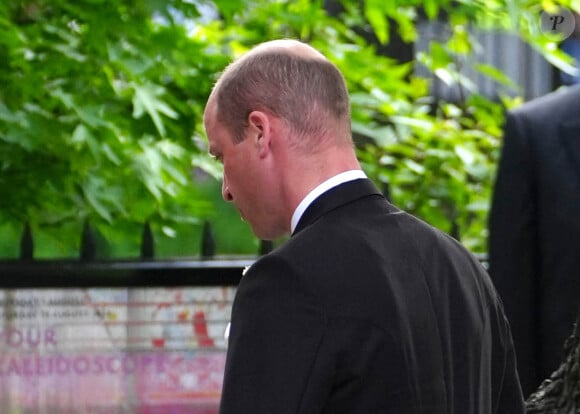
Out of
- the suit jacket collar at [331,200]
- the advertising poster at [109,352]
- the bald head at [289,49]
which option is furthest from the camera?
the advertising poster at [109,352]

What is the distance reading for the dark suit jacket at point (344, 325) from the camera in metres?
1.85

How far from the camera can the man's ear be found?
6.56ft

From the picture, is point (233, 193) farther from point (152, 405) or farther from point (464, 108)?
point (464, 108)

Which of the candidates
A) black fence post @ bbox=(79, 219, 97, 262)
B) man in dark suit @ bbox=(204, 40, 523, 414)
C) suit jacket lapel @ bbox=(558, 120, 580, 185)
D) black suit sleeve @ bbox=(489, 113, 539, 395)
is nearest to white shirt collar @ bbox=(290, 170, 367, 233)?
man in dark suit @ bbox=(204, 40, 523, 414)

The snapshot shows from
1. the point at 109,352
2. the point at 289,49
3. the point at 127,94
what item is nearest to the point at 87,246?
the point at 109,352

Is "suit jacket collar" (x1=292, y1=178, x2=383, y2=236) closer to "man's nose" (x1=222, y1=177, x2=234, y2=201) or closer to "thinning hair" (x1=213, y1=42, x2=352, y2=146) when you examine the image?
"thinning hair" (x1=213, y1=42, x2=352, y2=146)

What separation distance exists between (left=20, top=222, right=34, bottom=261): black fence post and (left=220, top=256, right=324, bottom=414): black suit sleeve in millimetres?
2548

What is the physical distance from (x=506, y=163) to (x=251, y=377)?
1533 mm

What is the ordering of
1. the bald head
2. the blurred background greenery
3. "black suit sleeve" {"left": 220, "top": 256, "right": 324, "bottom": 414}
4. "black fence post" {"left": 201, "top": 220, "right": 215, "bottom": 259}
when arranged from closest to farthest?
"black suit sleeve" {"left": 220, "top": 256, "right": 324, "bottom": 414}
the bald head
the blurred background greenery
"black fence post" {"left": 201, "top": 220, "right": 215, "bottom": 259}

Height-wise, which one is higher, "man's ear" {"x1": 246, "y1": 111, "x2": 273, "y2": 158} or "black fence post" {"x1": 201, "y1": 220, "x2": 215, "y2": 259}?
"man's ear" {"x1": 246, "y1": 111, "x2": 273, "y2": 158}

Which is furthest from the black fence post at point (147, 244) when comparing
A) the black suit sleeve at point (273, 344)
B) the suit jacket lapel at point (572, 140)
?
the black suit sleeve at point (273, 344)

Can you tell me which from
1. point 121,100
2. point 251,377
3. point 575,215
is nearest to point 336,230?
point 251,377

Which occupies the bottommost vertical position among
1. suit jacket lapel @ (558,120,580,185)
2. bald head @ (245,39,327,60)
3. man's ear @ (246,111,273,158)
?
suit jacket lapel @ (558,120,580,185)

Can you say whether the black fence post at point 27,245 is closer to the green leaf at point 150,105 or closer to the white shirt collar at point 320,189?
the green leaf at point 150,105
